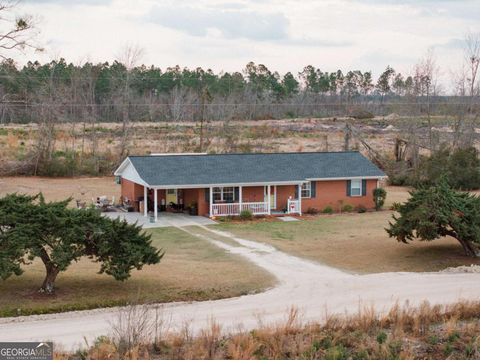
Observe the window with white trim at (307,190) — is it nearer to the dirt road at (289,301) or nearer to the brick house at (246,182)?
the brick house at (246,182)

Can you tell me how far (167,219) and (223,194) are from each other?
11.3 ft

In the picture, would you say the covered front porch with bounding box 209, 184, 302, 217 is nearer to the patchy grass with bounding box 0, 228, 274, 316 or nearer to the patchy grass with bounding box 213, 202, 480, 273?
the patchy grass with bounding box 213, 202, 480, 273

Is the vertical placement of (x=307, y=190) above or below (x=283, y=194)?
above

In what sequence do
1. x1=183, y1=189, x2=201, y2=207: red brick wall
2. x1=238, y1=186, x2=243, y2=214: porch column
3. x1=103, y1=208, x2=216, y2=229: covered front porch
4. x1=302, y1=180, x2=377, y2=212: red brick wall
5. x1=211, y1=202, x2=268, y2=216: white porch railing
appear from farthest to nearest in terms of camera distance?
1. x1=302, y1=180, x2=377, y2=212: red brick wall
2. x1=183, y1=189, x2=201, y2=207: red brick wall
3. x1=238, y1=186, x2=243, y2=214: porch column
4. x1=211, y1=202, x2=268, y2=216: white porch railing
5. x1=103, y1=208, x2=216, y2=229: covered front porch

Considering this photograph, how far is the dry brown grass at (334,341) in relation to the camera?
44.1ft

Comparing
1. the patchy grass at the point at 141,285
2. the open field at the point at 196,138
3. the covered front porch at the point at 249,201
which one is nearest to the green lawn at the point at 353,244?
the covered front porch at the point at 249,201

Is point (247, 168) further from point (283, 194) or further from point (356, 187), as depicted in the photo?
point (356, 187)

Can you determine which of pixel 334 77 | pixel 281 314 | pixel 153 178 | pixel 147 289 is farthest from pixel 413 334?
pixel 334 77

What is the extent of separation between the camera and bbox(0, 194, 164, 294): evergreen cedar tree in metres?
18.2

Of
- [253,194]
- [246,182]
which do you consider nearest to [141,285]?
[246,182]

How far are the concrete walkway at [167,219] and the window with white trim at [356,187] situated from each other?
8811 millimetres

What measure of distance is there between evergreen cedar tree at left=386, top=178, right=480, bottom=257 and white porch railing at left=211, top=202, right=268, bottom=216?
11500mm

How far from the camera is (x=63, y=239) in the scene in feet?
60.7

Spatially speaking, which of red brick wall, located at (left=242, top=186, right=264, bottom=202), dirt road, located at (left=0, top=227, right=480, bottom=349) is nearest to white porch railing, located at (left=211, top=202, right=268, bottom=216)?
red brick wall, located at (left=242, top=186, right=264, bottom=202)
